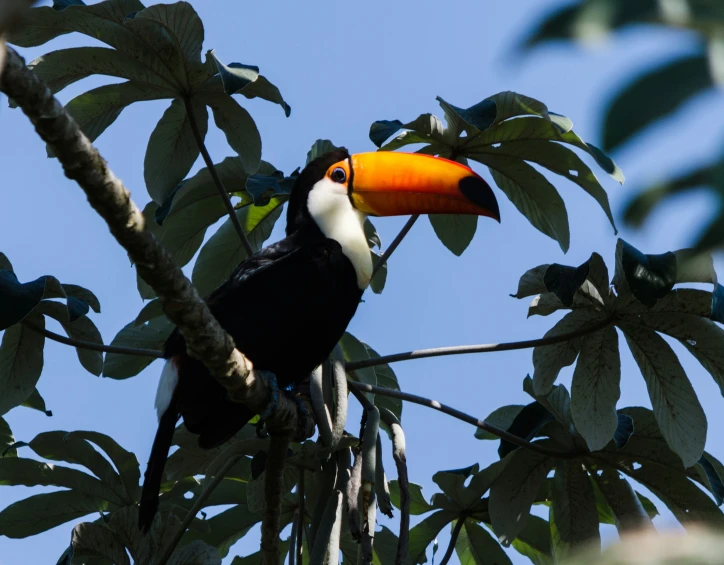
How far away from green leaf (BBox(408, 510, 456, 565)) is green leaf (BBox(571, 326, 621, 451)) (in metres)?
0.86

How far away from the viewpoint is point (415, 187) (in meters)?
3.90

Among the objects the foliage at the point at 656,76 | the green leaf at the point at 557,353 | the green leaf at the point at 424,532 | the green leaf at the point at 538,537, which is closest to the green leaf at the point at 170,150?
the green leaf at the point at 557,353

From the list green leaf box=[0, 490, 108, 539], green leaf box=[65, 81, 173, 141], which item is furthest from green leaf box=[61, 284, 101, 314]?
green leaf box=[0, 490, 108, 539]

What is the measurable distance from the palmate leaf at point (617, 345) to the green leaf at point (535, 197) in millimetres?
386

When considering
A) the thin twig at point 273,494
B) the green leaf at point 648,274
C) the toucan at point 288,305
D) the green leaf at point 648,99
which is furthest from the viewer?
the toucan at point 288,305

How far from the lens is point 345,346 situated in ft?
13.8

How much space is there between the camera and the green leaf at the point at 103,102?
3770 millimetres

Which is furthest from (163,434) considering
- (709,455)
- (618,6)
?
(618,6)

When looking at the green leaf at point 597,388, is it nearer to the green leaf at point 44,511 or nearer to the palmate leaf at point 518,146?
the palmate leaf at point 518,146

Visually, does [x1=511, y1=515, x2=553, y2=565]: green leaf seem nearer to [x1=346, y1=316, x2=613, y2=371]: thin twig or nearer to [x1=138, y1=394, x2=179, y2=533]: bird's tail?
[x1=346, y1=316, x2=613, y2=371]: thin twig

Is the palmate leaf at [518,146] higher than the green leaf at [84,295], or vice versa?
the palmate leaf at [518,146]

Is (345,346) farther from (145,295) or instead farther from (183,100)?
(183,100)

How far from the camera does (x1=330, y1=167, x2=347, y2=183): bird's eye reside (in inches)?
160

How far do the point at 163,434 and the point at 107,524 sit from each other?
0.47 m
